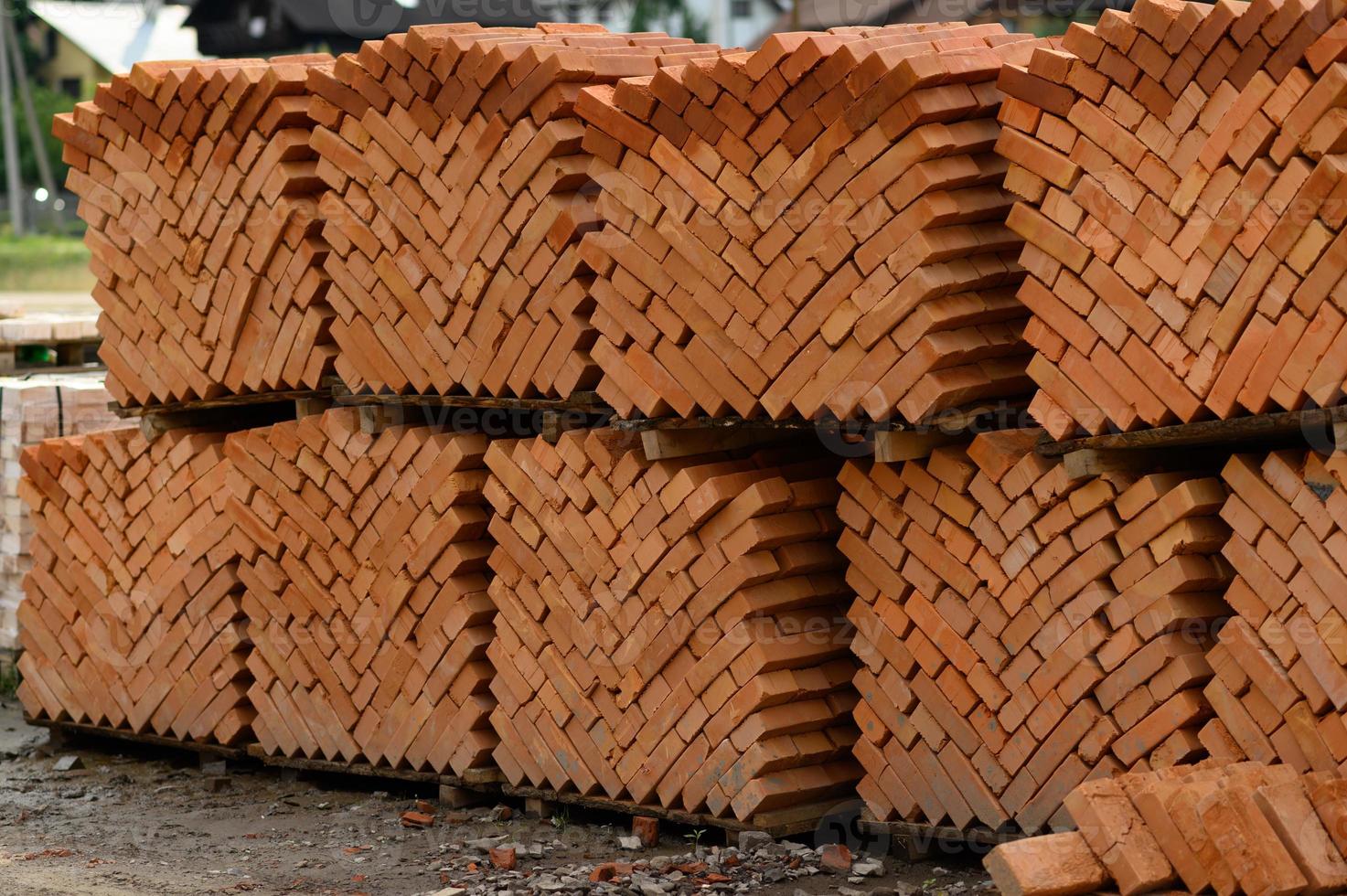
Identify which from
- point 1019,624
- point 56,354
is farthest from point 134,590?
point 1019,624

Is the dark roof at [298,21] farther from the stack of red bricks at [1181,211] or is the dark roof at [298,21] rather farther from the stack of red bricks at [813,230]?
the stack of red bricks at [1181,211]

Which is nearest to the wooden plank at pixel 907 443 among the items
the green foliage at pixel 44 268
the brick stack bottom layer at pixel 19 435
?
the brick stack bottom layer at pixel 19 435

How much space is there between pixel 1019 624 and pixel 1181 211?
1317mm

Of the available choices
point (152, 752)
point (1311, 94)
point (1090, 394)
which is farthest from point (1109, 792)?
point (152, 752)

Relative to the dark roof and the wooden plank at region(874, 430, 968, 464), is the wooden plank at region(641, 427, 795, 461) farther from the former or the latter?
the dark roof

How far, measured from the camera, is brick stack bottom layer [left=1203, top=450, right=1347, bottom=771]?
4.43 metres

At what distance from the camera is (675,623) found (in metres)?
5.75

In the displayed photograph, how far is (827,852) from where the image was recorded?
17.9ft

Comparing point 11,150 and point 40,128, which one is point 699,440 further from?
point 40,128

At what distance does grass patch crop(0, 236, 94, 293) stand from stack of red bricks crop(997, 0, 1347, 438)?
2168cm

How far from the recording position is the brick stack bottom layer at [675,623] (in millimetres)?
5586

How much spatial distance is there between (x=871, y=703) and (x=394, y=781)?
7.52 feet

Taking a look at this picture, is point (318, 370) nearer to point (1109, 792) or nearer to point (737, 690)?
point (737, 690)

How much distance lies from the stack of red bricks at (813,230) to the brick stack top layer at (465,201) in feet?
0.64
